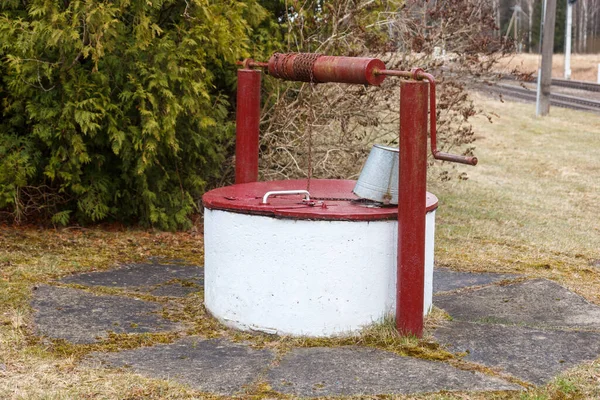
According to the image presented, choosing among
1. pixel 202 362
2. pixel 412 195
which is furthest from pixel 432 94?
pixel 202 362

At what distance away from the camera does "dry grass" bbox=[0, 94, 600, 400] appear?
4.54 meters

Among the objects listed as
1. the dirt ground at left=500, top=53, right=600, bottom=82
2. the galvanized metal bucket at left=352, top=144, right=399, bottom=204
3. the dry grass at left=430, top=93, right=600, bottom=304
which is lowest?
the dry grass at left=430, top=93, right=600, bottom=304

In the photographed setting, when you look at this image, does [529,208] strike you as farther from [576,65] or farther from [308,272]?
[576,65]

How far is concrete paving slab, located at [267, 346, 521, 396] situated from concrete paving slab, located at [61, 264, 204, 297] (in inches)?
72.7

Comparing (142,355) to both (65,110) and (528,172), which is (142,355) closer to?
(65,110)

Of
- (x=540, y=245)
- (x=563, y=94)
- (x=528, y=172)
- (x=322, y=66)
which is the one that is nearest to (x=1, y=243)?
(x=322, y=66)

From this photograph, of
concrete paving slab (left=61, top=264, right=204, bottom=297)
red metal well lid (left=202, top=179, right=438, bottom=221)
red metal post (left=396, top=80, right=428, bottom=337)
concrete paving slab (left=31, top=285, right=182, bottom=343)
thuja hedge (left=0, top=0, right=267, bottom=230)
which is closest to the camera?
red metal post (left=396, top=80, right=428, bottom=337)

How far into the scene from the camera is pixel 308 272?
530 centimetres

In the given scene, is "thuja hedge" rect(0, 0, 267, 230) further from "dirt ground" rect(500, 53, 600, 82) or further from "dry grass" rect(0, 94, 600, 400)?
"dirt ground" rect(500, 53, 600, 82)

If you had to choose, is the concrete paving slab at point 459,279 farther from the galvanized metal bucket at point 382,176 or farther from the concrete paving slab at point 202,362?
the concrete paving slab at point 202,362

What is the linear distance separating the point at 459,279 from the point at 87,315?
2986 mm

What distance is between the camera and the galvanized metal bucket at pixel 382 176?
550 centimetres

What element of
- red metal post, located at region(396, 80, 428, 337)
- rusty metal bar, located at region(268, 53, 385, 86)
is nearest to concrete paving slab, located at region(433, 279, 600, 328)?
red metal post, located at region(396, 80, 428, 337)

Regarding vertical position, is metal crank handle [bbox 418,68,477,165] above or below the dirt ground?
below
